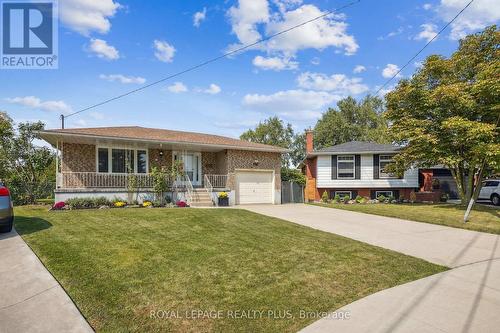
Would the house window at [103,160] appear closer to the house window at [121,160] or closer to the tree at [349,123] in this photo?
the house window at [121,160]

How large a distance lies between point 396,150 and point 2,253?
2123cm

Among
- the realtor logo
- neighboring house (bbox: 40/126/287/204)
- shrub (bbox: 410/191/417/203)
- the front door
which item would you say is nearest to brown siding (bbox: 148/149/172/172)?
neighboring house (bbox: 40/126/287/204)

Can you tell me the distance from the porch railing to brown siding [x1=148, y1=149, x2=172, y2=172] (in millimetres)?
2464

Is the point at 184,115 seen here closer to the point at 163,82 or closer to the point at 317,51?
the point at 163,82

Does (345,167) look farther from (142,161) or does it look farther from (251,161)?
(142,161)

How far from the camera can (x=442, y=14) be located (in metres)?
10.7

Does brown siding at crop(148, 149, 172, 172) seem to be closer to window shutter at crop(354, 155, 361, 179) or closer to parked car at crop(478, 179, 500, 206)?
window shutter at crop(354, 155, 361, 179)

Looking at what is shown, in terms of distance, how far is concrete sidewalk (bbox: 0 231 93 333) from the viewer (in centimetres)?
337

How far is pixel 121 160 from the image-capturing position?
16156 millimetres

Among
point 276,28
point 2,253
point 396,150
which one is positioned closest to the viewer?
point 2,253

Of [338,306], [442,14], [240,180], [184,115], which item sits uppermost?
[442,14]

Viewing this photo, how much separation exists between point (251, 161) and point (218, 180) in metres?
2.37

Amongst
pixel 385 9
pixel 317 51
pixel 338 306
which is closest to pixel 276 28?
pixel 385 9

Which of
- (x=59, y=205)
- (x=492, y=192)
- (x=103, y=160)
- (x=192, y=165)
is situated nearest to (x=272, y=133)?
(x=192, y=165)
